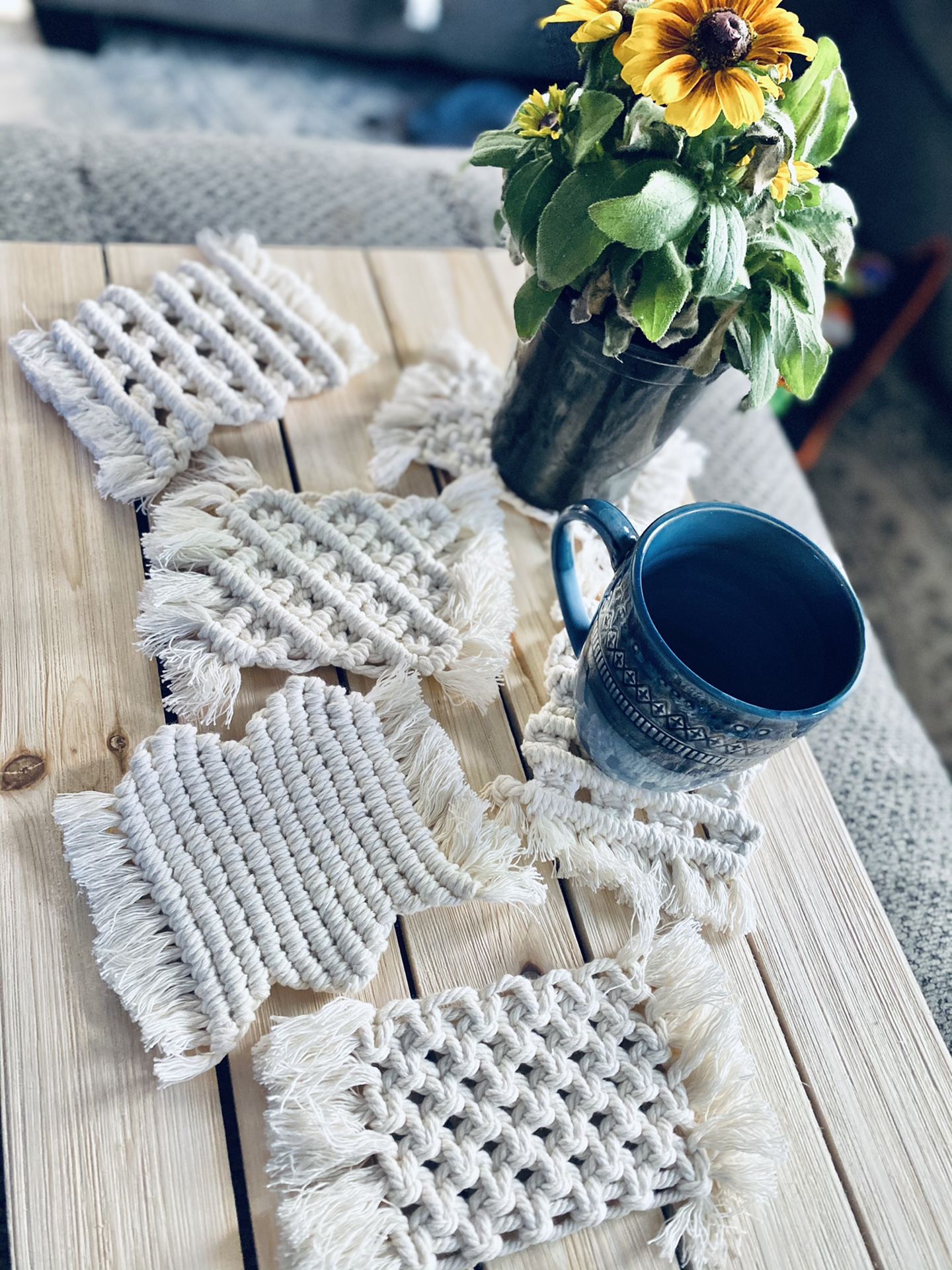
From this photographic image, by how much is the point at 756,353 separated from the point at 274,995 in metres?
0.39

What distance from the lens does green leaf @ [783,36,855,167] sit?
455mm

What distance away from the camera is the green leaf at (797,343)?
17.8 inches

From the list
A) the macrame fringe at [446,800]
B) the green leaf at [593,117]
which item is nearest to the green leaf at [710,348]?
the green leaf at [593,117]

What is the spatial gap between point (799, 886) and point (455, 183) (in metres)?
0.77

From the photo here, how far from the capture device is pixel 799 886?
528 mm

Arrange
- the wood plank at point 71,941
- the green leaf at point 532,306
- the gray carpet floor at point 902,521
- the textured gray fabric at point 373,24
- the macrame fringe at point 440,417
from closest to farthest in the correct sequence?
the wood plank at point 71,941
the green leaf at point 532,306
the macrame fringe at point 440,417
the gray carpet floor at point 902,521
the textured gray fabric at point 373,24

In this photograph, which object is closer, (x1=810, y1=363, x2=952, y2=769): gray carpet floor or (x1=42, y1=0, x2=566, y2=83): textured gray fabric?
(x1=810, y1=363, x2=952, y2=769): gray carpet floor

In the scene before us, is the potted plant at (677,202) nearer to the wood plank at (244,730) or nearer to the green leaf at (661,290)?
the green leaf at (661,290)

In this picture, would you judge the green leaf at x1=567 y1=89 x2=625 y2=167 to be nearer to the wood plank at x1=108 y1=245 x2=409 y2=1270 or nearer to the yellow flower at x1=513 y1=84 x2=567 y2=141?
the yellow flower at x1=513 y1=84 x2=567 y2=141

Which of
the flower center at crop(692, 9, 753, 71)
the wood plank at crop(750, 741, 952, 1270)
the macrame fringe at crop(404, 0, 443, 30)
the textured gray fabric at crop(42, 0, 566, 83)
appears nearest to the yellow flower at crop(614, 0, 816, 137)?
the flower center at crop(692, 9, 753, 71)

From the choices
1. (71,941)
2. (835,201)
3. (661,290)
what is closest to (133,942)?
(71,941)

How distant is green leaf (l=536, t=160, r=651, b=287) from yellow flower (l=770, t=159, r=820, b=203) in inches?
2.4

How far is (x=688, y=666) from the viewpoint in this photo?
47 cm

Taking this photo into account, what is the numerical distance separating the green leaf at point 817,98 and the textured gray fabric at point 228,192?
0.38 m
